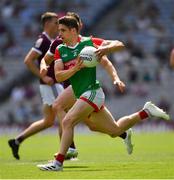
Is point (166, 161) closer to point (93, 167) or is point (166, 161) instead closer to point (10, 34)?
point (93, 167)

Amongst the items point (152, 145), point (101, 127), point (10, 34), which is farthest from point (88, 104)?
point (10, 34)

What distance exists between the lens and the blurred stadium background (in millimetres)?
34844

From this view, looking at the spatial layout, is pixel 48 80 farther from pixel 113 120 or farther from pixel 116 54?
pixel 116 54

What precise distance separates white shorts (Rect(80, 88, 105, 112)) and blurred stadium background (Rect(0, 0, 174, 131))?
1985 cm

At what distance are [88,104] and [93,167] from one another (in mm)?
1194

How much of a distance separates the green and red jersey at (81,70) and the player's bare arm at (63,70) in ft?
0.36

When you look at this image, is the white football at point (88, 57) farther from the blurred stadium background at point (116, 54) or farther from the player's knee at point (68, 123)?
the blurred stadium background at point (116, 54)

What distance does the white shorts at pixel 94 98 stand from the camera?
13156 millimetres

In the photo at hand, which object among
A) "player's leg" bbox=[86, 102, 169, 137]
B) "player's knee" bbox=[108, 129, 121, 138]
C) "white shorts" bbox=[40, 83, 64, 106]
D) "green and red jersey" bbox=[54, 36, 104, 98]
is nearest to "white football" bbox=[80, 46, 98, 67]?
"green and red jersey" bbox=[54, 36, 104, 98]

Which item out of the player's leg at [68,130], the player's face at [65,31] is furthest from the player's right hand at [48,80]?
the player's leg at [68,130]

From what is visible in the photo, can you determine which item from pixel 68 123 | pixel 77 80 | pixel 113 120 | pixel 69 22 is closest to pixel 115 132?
pixel 113 120

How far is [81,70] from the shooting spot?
13.3 m

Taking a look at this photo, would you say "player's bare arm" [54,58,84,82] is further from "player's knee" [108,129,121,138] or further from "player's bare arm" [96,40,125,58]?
"player's knee" [108,129,121,138]

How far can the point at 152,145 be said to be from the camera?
23703mm
